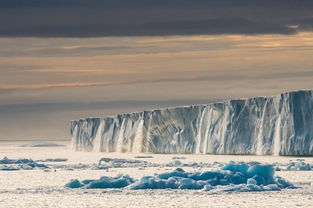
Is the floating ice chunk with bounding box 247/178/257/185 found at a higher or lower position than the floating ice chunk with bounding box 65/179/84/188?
higher

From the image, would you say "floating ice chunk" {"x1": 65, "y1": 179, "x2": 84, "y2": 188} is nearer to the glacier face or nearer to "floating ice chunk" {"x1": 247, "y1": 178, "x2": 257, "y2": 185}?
"floating ice chunk" {"x1": 247, "y1": 178, "x2": 257, "y2": 185}

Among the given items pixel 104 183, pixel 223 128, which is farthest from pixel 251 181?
pixel 223 128

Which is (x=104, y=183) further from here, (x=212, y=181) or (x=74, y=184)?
(x=212, y=181)

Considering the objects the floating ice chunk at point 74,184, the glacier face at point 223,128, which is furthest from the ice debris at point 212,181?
the glacier face at point 223,128

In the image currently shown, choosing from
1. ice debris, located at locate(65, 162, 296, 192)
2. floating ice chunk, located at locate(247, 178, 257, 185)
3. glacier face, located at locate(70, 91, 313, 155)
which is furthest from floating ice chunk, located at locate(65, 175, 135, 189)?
glacier face, located at locate(70, 91, 313, 155)

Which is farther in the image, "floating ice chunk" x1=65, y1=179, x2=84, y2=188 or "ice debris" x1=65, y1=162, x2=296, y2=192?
"floating ice chunk" x1=65, y1=179, x2=84, y2=188

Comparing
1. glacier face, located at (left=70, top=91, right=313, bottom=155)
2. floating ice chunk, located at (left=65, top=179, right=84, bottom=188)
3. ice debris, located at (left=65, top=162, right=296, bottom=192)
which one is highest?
glacier face, located at (left=70, top=91, right=313, bottom=155)

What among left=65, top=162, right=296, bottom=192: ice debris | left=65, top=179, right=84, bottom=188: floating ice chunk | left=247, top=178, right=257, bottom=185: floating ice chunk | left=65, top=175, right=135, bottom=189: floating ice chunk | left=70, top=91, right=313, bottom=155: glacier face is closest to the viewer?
left=65, top=162, right=296, bottom=192: ice debris
